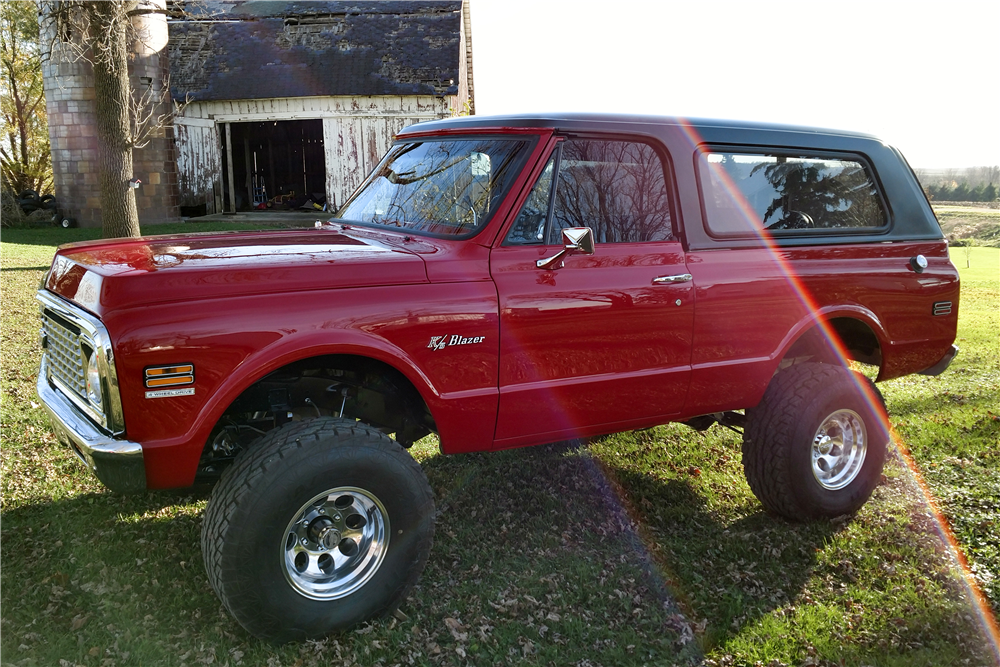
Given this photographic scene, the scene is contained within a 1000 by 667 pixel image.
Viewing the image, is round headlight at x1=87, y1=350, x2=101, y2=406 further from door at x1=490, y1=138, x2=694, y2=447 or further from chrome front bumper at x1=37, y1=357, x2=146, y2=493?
door at x1=490, y1=138, x2=694, y2=447

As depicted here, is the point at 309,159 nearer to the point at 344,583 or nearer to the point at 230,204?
the point at 230,204

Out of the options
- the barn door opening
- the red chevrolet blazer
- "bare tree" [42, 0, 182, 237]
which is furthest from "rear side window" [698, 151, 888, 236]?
the barn door opening

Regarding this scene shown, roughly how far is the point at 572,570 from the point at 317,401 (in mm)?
1562

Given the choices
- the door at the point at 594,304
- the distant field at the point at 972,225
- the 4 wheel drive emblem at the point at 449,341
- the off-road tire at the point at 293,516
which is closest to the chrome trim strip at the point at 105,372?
the off-road tire at the point at 293,516

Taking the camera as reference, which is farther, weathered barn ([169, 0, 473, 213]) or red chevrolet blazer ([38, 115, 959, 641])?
weathered barn ([169, 0, 473, 213])

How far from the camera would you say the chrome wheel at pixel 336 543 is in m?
3.24

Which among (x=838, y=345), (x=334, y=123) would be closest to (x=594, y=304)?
(x=838, y=345)

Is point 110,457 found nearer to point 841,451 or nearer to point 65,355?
point 65,355

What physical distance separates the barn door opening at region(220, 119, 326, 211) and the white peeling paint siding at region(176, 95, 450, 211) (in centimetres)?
394

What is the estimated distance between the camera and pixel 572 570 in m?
4.04

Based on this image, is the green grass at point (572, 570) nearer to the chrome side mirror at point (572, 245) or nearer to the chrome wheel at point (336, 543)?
the chrome wheel at point (336, 543)

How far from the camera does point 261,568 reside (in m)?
3.08

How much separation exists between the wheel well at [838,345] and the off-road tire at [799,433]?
0.18 meters

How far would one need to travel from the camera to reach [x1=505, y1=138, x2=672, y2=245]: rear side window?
3.76 m
